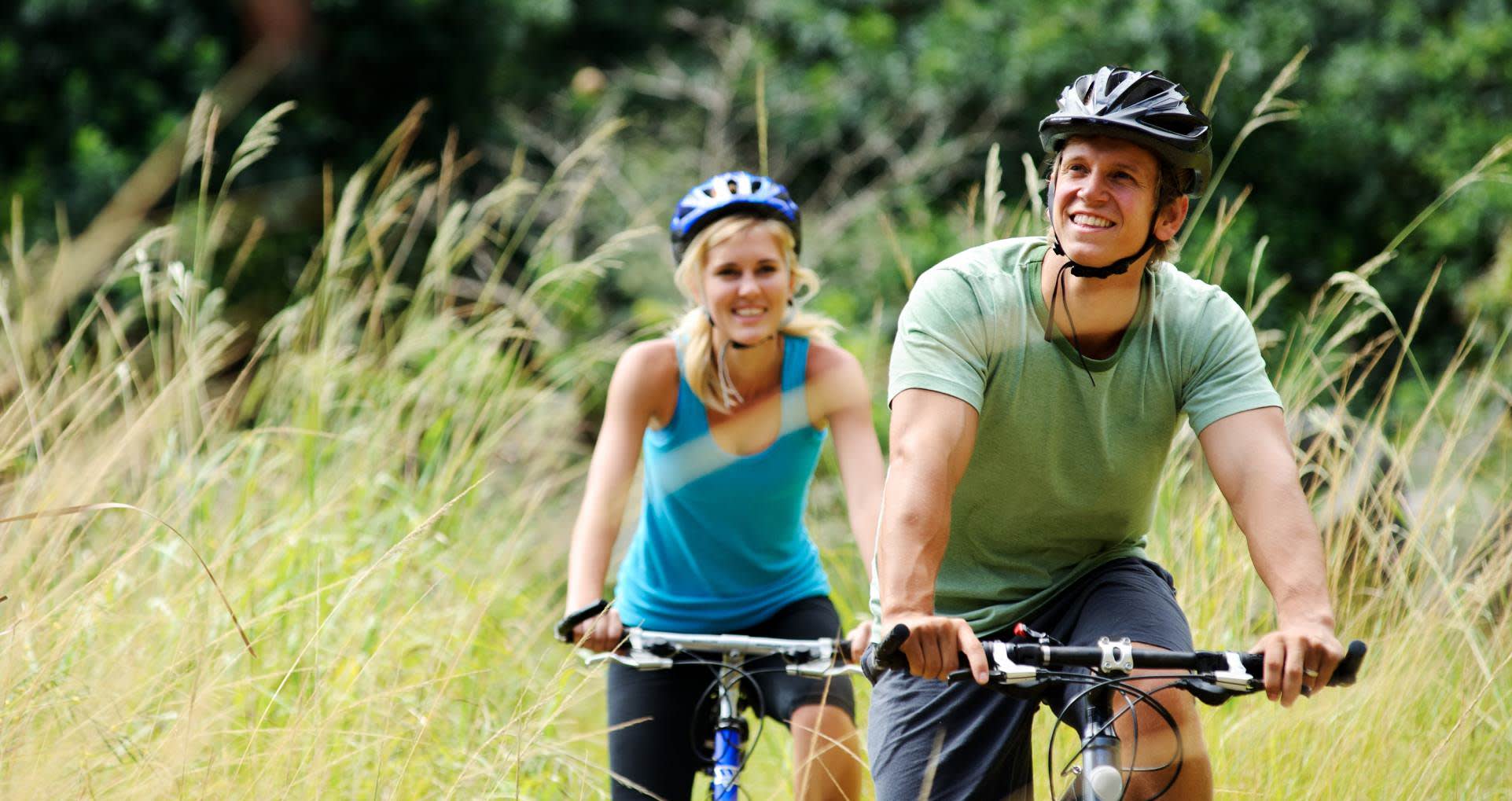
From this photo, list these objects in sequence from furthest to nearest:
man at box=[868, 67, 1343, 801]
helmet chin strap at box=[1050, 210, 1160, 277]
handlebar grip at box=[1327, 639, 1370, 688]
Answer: helmet chin strap at box=[1050, 210, 1160, 277] < man at box=[868, 67, 1343, 801] < handlebar grip at box=[1327, 639, 1370, 688]

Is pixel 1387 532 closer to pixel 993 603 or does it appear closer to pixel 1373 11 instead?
pixel 993 603

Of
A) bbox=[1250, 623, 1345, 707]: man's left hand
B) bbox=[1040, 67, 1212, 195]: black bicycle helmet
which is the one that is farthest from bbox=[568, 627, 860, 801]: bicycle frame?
bbox=[1040, 67, 1212, 195]: black bicycle helmet

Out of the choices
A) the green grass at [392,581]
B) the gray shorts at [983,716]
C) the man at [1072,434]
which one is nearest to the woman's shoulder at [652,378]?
the green grass at [392,581]

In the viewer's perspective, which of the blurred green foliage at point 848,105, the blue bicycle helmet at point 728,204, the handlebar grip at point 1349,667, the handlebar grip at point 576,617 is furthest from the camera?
the blurred green foliage at point 848,105

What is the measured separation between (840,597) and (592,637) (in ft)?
5.74

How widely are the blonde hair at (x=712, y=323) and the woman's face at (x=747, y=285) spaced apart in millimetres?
20

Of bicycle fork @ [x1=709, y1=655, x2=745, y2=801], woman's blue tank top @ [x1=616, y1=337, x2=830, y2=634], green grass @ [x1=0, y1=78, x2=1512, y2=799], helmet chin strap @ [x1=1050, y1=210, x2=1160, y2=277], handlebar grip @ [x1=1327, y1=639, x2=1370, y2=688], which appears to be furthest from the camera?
woman's blue tank top @ [x1=616, y1=337, x2=830, y2=634]

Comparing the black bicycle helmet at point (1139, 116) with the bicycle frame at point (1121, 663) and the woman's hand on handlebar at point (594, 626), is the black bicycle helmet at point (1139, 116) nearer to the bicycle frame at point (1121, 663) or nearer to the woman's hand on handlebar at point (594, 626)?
the bicycle frame at point (1121, 663)

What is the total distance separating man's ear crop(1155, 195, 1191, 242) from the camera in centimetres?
256

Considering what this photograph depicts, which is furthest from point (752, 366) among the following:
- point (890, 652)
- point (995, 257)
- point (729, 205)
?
point (890, 652)

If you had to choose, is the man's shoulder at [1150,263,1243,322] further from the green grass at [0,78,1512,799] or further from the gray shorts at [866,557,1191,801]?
the green grass at [0,78,1512,799]

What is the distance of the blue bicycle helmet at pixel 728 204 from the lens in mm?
3592

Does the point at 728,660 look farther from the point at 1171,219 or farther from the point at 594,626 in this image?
the point at 1171,219

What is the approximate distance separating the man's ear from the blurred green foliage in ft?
21.4
